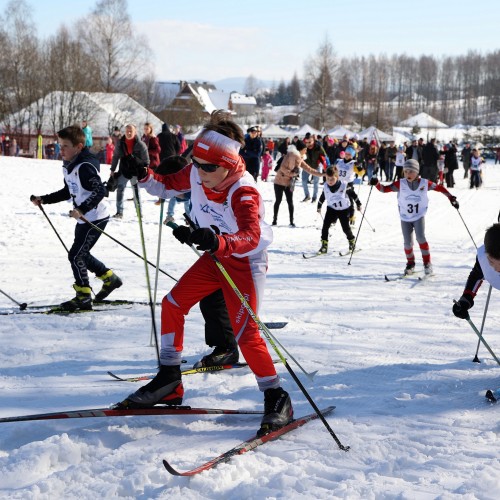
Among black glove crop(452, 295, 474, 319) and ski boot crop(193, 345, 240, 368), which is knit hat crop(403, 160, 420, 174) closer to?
black glove crop(452, 295, 474, 319)

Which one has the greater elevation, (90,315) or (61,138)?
(61,138)

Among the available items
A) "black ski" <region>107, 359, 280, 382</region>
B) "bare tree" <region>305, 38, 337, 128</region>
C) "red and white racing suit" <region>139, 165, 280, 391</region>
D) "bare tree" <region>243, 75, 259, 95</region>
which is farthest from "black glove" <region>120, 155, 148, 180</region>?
"bare tree" <region>243, 75, 259, 95</region>

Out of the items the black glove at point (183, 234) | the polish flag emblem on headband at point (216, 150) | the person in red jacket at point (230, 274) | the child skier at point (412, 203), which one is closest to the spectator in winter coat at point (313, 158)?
the child skier at point (412, 203)

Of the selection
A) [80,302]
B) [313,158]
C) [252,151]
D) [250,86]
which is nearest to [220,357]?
[80,302]

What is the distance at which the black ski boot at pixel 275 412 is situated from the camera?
11.3 ft

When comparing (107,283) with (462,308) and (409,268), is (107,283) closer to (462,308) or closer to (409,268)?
(462,308)

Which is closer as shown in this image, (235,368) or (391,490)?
(391,490)

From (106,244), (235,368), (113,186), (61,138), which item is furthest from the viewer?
(106,244)

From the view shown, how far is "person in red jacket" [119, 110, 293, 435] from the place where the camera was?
348 cm

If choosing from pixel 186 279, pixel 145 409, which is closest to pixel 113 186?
pixel 186 279

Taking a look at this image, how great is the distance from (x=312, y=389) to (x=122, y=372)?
4.33 feet

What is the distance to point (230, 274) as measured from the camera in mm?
3594

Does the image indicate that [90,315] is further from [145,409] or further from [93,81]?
[93,81]

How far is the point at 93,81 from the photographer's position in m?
41.5
